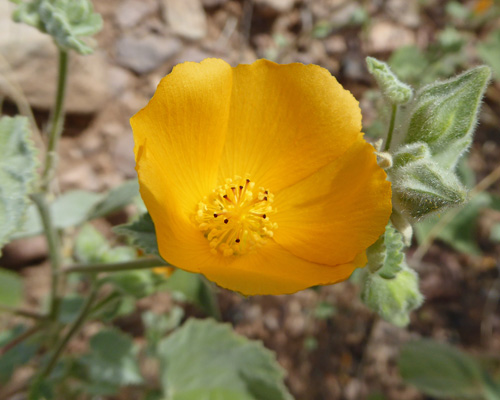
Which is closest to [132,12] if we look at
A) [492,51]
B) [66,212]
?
[66,212]

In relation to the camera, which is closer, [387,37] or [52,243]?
[52,243]

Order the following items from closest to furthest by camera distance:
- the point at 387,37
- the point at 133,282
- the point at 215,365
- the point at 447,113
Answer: the point at 447,113
the point at 133,282
the point at 215,365
the point at 387,37

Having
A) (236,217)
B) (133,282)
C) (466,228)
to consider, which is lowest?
(133,282)

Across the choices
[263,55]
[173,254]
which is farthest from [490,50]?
[173,254]

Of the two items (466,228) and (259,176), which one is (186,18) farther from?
(466,228)

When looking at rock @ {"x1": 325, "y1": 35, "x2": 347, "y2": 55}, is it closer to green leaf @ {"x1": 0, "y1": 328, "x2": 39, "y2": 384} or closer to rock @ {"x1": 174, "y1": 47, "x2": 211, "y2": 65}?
rock @ {"x1": 174, "y1": 47, "x2": 211, "y2": 65}

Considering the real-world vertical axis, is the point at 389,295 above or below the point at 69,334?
above
